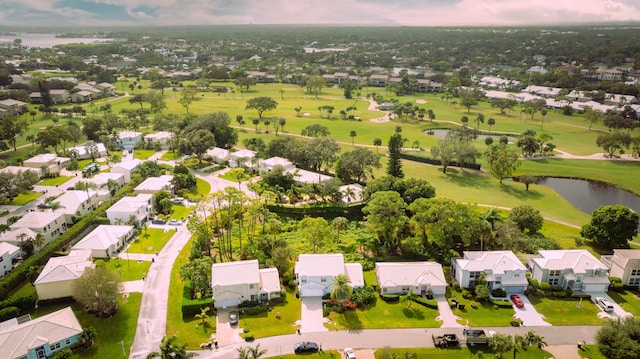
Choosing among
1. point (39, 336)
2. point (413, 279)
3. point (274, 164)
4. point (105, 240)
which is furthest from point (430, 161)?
point (39, 336)

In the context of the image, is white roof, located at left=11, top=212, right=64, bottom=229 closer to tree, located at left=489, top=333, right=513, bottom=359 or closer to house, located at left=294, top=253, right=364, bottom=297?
house, located at left=294, top=253, right=364, bottom=297

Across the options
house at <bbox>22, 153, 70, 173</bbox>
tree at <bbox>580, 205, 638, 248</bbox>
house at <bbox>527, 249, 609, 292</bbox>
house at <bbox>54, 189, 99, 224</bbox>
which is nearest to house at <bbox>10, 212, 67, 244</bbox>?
house at <bbox>54, 189, 99, 224</bbox>

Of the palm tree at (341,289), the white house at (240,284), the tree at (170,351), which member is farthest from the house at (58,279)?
the palm tree at (341,289)

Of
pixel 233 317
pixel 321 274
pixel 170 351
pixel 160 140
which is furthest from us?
pixel 160 140

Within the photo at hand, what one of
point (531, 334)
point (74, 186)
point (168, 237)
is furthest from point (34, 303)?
point (531, 334)

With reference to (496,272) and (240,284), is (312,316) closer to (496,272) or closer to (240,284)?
(240,284)

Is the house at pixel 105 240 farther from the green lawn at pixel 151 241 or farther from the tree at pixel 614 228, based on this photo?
the tree at pixel 614 228
